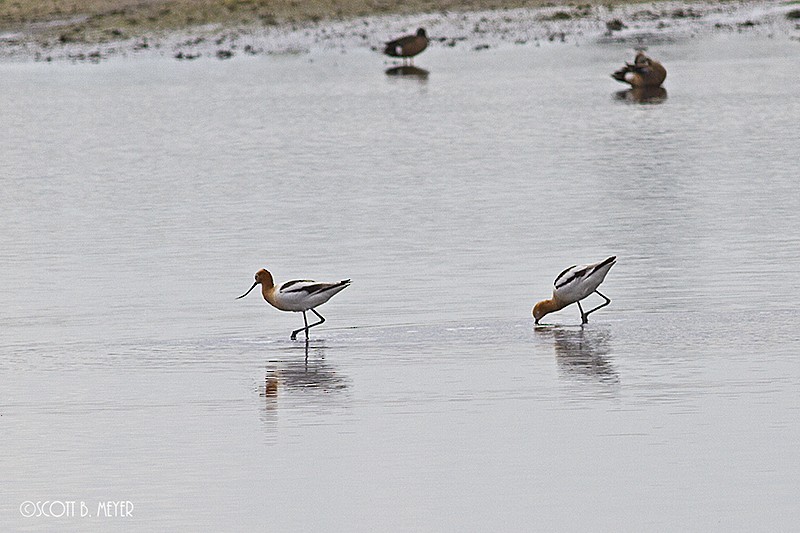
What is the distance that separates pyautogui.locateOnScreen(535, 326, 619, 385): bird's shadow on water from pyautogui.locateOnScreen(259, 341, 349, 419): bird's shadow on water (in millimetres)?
1457

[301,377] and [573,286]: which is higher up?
[573,286]

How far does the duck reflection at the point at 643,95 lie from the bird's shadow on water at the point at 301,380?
1983 centimetres

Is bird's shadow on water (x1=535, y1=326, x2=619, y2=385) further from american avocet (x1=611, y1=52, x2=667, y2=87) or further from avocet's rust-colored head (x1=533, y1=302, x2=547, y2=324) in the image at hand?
american avocet (x1=611, y1=52, x2=667, y2=87)

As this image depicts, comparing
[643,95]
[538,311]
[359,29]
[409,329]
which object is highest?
[538,311]

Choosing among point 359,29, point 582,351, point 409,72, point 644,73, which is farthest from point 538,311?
point 359,29

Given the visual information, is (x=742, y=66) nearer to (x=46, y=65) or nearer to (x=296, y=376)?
(x=46, y=65)

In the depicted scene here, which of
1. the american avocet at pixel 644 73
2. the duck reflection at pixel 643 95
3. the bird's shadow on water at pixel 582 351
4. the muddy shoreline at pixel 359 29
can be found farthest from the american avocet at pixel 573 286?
the muddy shoreline at pixel 359 29

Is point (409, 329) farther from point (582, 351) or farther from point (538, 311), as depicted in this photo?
point (582, 351)

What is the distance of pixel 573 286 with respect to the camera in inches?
503

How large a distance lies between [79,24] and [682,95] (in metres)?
21.0

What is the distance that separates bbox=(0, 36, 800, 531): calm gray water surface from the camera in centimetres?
877

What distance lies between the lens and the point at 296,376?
1147 centimetres

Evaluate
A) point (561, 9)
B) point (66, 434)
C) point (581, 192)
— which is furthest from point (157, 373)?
point (561, 9)

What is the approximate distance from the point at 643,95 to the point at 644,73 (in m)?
0.58
